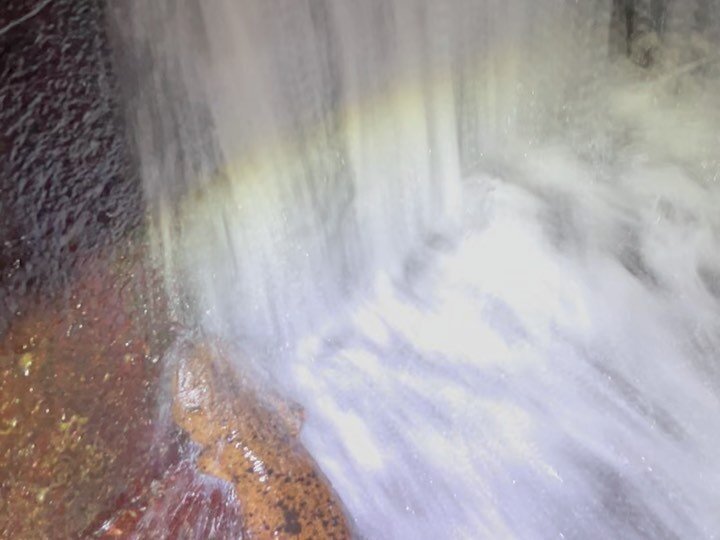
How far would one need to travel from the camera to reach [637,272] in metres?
3.12

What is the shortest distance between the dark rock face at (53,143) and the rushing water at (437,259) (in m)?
0.10

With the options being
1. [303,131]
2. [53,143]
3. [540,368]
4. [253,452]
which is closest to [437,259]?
[540,368]

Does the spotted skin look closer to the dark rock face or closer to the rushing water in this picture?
the rushing water

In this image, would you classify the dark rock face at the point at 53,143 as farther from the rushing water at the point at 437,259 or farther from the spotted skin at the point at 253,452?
the spotted skin at the point at 253,452

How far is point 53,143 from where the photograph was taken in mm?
1919

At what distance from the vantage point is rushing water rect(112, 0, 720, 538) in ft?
7.31

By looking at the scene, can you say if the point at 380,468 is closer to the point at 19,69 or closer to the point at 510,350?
the point at 510,350

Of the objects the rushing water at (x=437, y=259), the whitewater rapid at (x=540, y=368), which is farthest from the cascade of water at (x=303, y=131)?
the whitewater rapid at (x=540, y=368)

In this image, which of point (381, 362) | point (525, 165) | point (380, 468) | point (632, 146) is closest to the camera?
point (380, 468)

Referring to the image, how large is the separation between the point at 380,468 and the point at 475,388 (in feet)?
1.36

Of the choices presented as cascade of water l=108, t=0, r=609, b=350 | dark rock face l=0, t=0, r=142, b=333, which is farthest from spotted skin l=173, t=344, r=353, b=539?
dark rock face l=0, t=0, r=142, b=333

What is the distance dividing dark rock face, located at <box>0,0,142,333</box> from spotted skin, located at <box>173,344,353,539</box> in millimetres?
476

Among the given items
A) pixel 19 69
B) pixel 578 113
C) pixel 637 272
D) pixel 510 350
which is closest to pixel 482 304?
pixel 510 350

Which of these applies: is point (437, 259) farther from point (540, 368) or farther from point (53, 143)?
point (53, 143)
